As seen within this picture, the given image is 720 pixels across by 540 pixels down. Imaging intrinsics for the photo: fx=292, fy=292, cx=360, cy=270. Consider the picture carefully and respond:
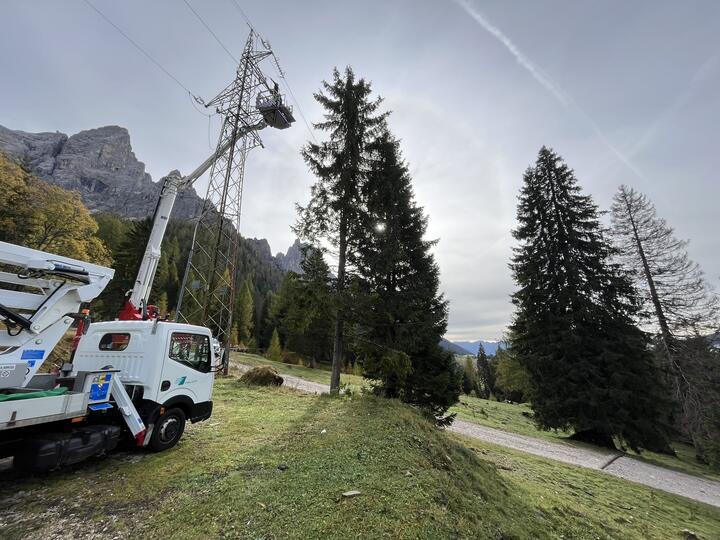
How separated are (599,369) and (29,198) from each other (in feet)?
143

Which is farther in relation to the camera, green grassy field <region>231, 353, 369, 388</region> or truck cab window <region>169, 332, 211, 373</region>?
green grassy field <region>231, 353, 369, 388</region>

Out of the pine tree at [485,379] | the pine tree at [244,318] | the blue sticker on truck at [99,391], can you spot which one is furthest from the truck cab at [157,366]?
the pine tree at [485,379]

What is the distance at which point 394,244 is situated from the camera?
12656 millimetres

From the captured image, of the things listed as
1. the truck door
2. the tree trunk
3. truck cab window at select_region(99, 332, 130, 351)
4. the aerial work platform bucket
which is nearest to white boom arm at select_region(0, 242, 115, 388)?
truck cab window at select_region(99, 332, 130, 351)

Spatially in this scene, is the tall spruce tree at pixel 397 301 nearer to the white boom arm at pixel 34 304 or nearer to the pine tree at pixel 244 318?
the white boom arm at pixel 34 304

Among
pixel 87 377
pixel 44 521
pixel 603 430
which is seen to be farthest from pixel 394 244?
pixel 603 430

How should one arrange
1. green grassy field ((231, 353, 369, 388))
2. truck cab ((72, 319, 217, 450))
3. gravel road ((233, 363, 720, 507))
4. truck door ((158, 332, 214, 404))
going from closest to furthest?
truck cab ((72, 319, 217, 450)) → truck door ((158, 332, 214, 404)) → gravel road ((233, 363, 720, 507)) → green grassy field ((231, 353, 369, 388))

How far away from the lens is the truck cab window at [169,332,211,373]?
7164 mm

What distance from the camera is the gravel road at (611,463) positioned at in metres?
11.5

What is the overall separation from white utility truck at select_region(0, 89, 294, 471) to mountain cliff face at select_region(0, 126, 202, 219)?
176m

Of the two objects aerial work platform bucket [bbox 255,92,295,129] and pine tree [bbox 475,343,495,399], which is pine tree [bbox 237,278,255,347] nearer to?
aerial work platform bucket [bbox 255,92,295,129]

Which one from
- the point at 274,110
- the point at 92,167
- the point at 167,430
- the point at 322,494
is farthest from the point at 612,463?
the point at 92,167

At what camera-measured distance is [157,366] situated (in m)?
6.64

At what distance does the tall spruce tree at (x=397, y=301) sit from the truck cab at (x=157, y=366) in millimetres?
6359
